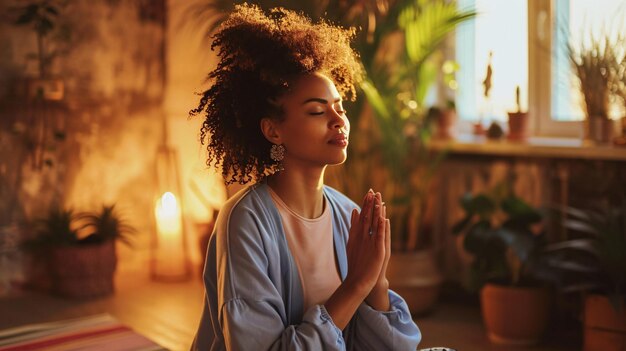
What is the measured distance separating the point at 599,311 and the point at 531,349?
365 millimetres

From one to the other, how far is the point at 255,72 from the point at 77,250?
294 cm

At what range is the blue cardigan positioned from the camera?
1.37 m

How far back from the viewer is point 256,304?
138 centimetres

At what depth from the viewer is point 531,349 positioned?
3279 millimetres

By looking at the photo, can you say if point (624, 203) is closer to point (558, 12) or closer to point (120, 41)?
point (558, 12)

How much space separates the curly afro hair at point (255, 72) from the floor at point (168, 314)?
1976 millimetres

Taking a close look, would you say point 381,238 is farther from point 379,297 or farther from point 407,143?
point 407,143

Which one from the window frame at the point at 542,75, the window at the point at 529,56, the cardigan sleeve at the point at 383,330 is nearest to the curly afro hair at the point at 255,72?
the cardigan sleeve at the point at 383,330

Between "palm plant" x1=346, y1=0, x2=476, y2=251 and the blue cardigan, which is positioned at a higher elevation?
"palm plant" x1=346, y1=0, x2=476, y2=251

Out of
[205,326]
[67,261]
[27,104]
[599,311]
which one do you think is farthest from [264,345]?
[27,104]

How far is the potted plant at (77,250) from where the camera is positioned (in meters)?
4.17

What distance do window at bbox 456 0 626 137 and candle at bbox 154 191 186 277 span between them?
5.64 ft

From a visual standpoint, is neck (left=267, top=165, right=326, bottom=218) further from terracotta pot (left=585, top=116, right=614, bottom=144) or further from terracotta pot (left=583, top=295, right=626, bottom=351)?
terracotta pot (left=585, top=116, right=614, bottom=144)

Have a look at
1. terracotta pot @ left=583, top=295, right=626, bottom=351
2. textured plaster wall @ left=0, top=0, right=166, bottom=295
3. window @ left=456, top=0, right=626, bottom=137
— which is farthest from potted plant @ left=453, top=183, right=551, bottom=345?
textured plaster wall @ left=0, top=0, right=166, bottom=295
